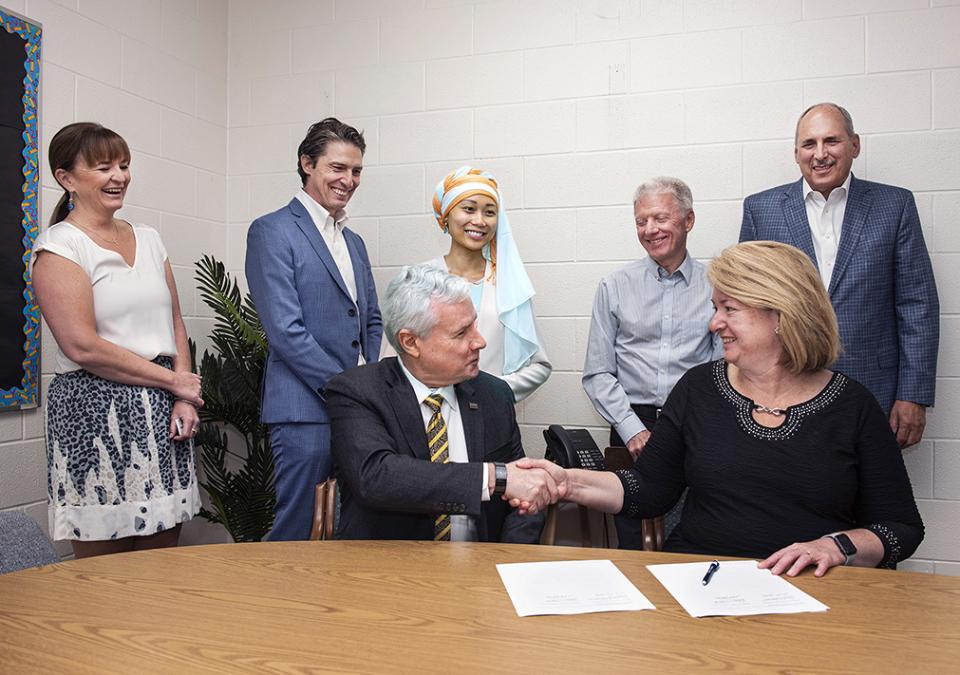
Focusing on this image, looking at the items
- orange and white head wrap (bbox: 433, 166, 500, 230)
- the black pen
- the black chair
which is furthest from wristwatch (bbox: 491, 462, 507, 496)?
orange and white head wrap (bbox: 433, 166, 500, 230)

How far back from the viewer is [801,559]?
5.18ft

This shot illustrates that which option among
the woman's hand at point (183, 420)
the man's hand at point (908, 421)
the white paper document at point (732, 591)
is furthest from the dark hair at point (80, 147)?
the man's hand at point (908, 421)

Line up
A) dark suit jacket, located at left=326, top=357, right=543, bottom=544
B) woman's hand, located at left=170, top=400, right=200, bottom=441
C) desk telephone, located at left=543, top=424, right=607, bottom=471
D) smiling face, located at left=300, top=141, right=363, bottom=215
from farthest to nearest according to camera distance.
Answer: smiling face, located at left=300, top=141, right=363, bottom=215 < woman's hand, located at left=170, top=400, right=200, bottom=441 < desk telephone, located at left=543, top=424, right=607, bottom=471 < dark suit jacket, located at left=326, top=357, right=543, bottom=544

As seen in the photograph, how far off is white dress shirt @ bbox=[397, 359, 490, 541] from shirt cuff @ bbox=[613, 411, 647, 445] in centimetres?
97

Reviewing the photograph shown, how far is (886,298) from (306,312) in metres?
2.14

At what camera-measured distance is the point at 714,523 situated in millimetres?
1985

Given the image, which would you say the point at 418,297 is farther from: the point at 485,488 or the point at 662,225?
the point at 662,225

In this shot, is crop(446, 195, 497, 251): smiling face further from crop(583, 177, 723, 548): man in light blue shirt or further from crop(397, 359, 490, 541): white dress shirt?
crop(397, 359, 490, 541): white dress shirt

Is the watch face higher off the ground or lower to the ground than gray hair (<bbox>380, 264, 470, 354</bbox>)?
lower

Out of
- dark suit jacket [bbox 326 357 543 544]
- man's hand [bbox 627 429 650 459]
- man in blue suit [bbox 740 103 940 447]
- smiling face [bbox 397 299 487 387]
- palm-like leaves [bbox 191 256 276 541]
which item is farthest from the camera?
palm-like leaves [bbox 191 256 276 541]

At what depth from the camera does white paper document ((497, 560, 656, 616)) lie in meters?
1.38

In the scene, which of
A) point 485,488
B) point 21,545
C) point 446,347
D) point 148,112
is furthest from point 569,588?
point 148,112

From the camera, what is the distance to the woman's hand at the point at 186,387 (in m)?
2.83

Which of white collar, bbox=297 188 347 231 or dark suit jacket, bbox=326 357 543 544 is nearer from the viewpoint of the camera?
dark suit jacket, bbox=326 357 543 544
